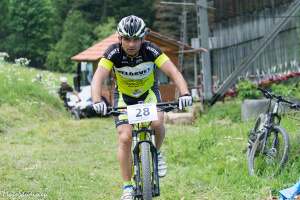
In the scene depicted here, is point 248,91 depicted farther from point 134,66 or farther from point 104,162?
point 134,66

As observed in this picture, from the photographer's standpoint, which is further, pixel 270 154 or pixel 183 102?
pixel 270 154

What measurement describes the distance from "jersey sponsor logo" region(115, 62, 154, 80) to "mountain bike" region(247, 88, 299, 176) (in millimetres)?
2290

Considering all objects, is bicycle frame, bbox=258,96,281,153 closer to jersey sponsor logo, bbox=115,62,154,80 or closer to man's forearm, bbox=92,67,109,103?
jersey sponsor logo, bbox=115,62,154,80

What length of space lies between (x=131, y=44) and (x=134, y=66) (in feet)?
1.17

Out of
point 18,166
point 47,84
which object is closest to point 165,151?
point 18,166

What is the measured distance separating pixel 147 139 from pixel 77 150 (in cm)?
559

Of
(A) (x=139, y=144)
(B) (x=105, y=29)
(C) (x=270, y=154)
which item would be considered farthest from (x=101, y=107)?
(B) (x=105, y=29)

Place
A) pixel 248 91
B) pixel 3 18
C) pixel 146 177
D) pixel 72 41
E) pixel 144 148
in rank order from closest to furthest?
pixel 146 177
pixel 144 148
pixel 248 91
pixel 72 41
pixel 3 18

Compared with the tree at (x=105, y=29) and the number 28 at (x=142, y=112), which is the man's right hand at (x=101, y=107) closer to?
the number 28 at (x=142, y=112)

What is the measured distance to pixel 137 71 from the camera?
20.8 ft

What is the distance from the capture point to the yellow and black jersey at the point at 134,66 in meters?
6.22

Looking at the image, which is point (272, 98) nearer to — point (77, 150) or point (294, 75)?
point (77, 150)

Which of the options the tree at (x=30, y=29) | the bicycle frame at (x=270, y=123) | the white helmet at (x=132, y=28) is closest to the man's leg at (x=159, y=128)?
the white helmet at (x=132, y=28)

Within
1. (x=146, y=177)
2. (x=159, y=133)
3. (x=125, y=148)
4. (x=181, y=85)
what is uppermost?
(x=181, y=85)
